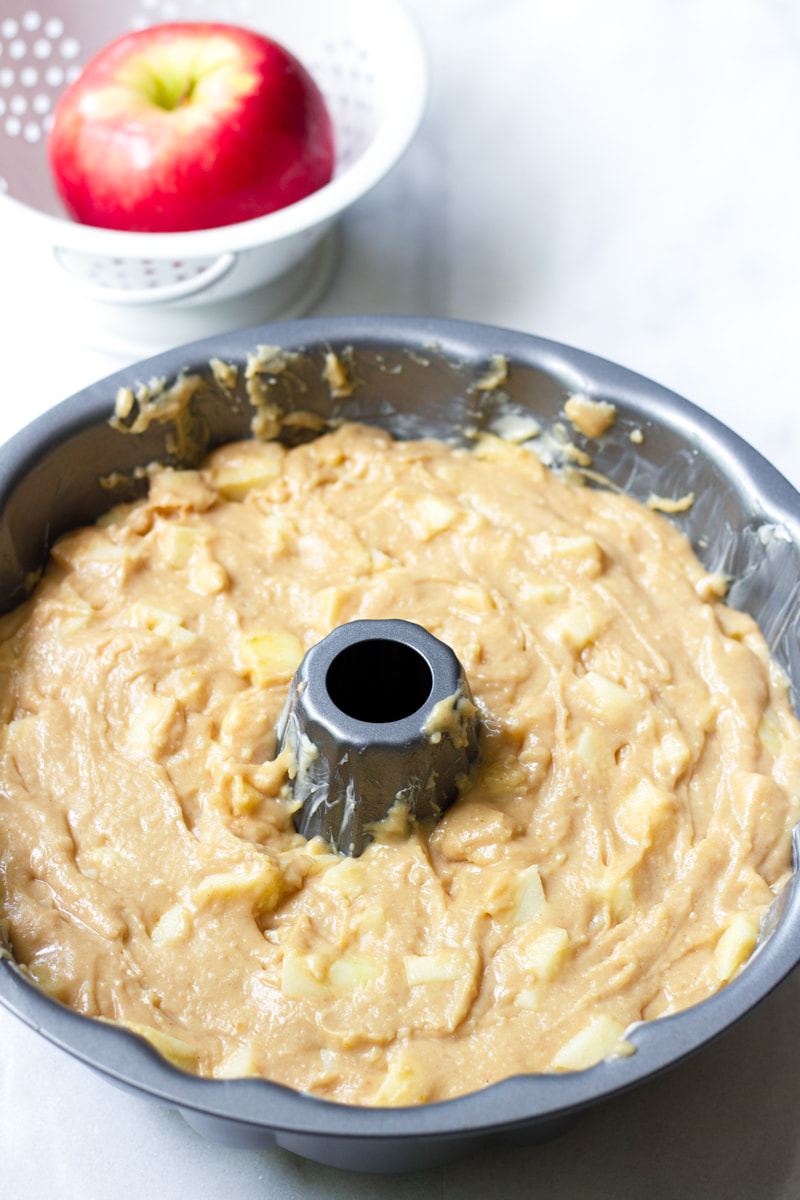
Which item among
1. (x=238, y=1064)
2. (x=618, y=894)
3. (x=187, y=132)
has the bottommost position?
(x=238, y=1064)

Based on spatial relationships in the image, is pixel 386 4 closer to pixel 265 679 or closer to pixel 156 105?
pixel 156 105

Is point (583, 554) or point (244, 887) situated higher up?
point (583, 554)

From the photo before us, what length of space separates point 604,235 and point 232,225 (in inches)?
31.1

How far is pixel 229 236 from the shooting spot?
1.76 metres

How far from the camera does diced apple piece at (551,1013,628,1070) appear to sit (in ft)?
3.82

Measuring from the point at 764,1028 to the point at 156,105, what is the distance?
1635mm

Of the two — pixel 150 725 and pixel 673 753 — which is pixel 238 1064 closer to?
pixel 150 725

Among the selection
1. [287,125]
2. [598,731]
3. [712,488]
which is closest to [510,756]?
[598,731]

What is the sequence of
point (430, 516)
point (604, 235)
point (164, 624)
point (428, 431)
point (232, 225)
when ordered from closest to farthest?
point (164, 624)
point (430, 516)
point (428, 431)
point (232, 225)
point (604, 235)

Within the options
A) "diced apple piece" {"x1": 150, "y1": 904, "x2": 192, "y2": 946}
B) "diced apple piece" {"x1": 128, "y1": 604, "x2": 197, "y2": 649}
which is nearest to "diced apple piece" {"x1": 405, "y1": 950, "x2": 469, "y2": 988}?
"diced apple piece" {"x1": 150, "y1": 904, "x2": 192, "y2": 946}

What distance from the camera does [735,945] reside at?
125 cm

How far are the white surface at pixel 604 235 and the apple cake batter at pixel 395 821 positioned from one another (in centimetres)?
31

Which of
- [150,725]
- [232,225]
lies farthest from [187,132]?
[150,725]

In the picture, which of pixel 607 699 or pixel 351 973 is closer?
pixel 351 973
